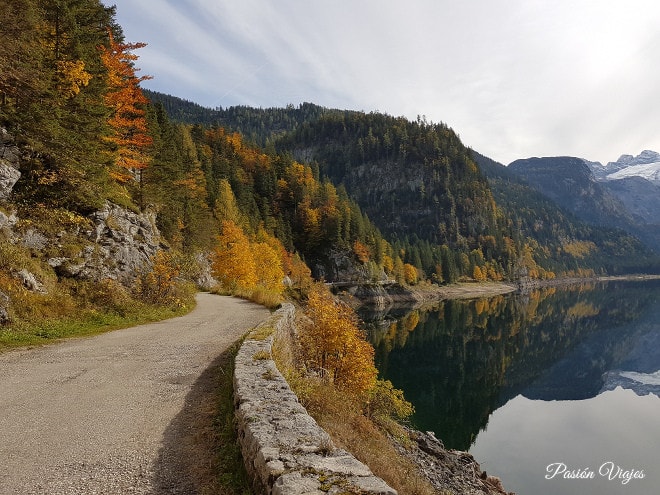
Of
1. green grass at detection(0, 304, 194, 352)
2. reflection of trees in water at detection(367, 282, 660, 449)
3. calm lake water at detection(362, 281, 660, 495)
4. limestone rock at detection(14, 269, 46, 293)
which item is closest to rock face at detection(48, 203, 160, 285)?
limestone rock at detection(14, 269, 46, 293)

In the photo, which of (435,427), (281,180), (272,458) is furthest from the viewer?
(281,180)

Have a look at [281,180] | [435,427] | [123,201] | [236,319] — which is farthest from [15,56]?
[281,180]

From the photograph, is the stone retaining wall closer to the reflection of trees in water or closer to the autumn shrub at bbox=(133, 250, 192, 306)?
the autumn shrub at bbox=(133, 250, 192, 306)

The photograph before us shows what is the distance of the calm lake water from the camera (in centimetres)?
2466

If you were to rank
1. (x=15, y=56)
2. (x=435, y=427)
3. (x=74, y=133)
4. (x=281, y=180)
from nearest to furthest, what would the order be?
(x=15, y=56) < (x=74, y=133) < (x=435, y=427) < (x=281, y=180)

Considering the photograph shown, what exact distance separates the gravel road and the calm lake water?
65.0 feet

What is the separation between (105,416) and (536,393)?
45.3m

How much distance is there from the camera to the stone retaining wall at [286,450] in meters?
4.94

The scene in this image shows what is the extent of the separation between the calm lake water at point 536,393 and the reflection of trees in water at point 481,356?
0.61 feet

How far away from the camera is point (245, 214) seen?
83.4 meters

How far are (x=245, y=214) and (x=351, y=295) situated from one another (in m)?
35.5

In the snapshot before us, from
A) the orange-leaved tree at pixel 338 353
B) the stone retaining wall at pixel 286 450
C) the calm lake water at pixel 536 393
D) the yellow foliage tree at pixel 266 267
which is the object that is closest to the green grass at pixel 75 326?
the orange-leaved tree at pixel 338 353

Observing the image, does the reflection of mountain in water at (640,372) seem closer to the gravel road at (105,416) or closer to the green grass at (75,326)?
the green grass at (75,326)

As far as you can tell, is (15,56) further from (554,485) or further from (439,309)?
(439,309)
